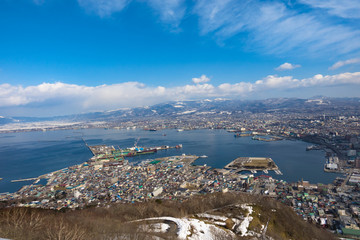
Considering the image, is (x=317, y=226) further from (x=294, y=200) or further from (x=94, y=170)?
(x=94, y=170)

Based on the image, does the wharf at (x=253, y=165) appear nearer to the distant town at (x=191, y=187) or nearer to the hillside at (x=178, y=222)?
the distant town at (x=191, y=187)

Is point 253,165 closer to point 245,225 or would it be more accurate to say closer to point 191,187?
point 191,187

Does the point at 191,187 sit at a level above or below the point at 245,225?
below

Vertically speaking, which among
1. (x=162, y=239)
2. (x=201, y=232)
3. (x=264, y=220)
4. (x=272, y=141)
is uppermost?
(x=162, y=239)

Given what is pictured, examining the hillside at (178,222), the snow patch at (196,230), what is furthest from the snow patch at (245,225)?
the snow patch at (196,230)

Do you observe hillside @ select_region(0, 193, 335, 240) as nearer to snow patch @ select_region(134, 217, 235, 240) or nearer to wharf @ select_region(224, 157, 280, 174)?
snow patch @ select_region(134, 217, 235, 240)

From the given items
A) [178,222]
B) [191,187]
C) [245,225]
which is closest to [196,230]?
[178,222]

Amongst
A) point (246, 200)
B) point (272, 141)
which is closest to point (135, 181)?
point (246, 200)
